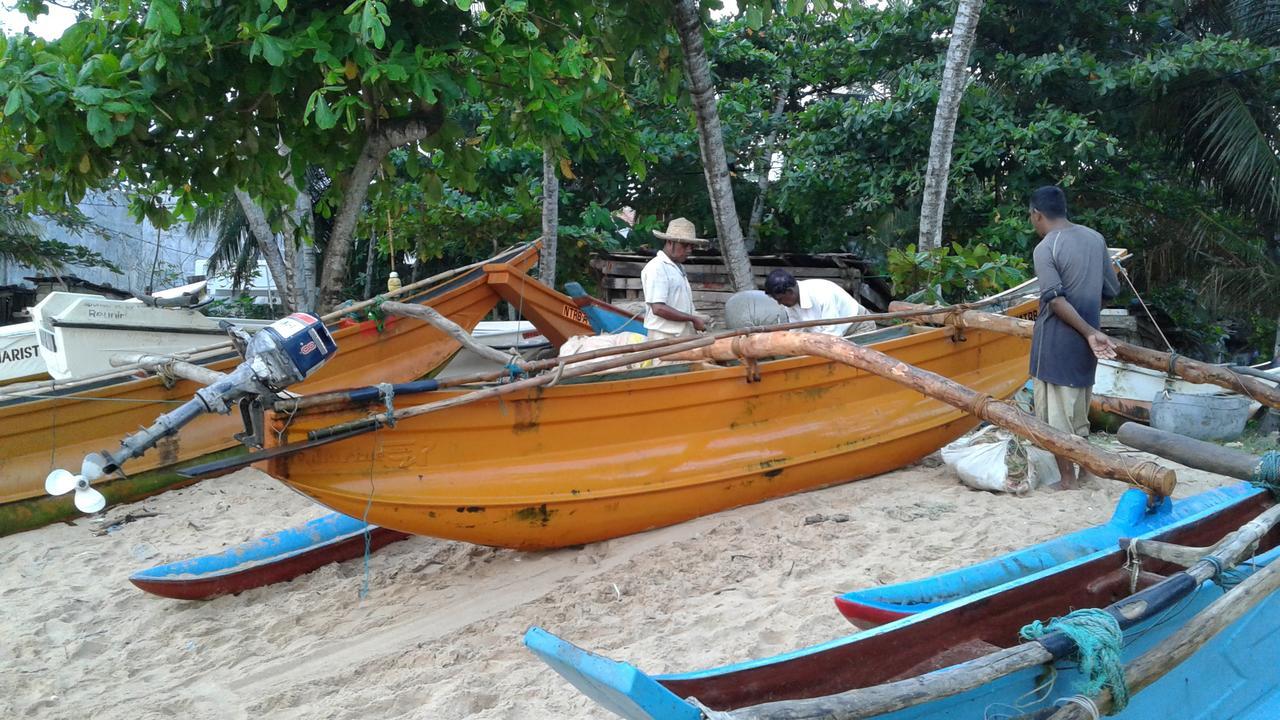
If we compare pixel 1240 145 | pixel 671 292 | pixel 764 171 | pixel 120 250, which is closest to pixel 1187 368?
pixel 671 292

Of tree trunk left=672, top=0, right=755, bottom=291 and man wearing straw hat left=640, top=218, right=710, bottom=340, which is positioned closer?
man wearing straw hat left=640, top=218, right=710, bottom=340

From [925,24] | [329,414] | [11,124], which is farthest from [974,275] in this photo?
[11,124]

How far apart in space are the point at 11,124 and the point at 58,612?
8.51 feet

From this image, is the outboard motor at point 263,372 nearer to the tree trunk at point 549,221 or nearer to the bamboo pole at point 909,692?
the bamboo pole at point 909,692

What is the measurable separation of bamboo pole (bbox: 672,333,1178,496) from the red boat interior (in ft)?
1.00

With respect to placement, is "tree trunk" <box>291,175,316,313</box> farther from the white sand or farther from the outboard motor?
the outboard motor

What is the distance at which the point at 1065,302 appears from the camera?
4.65 metres

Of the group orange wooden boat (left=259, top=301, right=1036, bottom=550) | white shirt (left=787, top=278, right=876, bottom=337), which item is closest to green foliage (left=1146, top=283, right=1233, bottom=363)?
orange wooden boat (left=259, top=301, right=1036, bottom=550)

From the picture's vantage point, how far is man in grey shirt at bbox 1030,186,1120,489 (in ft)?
15.6

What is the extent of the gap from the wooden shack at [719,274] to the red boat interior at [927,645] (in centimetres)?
614

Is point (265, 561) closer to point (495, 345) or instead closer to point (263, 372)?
point (263, 372)

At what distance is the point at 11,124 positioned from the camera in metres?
4.58

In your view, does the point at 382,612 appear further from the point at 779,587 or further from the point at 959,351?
the point at 959,351

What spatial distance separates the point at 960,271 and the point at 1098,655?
539 cm
